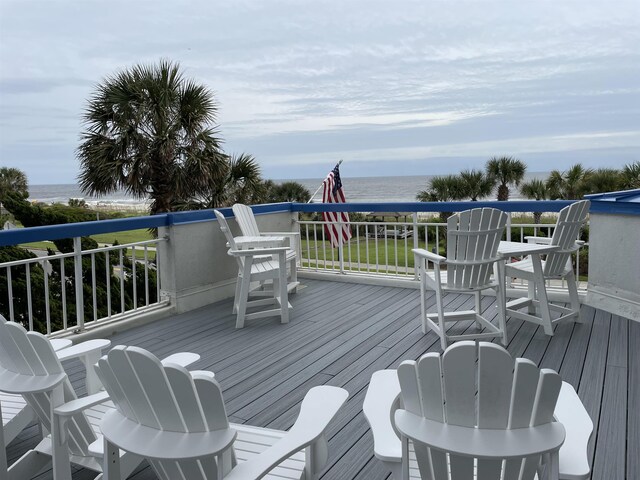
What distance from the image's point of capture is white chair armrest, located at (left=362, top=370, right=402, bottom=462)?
141cm

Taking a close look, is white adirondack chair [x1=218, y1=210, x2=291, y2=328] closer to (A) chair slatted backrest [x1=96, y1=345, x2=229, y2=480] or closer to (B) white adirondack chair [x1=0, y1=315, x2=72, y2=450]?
(B) white adirondack chair [x1=0, y1=315, x2=72, y2=450]

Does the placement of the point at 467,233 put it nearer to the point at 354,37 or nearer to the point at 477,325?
the point at 477,325

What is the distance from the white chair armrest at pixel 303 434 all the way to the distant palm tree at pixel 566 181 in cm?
1822

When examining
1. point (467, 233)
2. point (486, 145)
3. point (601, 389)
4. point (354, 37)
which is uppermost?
point (354, 37)

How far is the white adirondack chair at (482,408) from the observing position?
1222 millimetres

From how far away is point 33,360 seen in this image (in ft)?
6.04

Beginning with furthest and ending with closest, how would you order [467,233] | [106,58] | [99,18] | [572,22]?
[106,58], [99,18], [572,22], [467,233]

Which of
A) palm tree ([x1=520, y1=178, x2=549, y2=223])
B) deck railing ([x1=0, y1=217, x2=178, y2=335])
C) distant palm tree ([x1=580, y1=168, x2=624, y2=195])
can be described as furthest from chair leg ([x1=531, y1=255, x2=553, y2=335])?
palm tree ([x1=520, y1=178, x2=549, y2=223])

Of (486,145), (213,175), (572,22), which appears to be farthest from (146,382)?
(486,145)

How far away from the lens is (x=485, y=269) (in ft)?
13.8

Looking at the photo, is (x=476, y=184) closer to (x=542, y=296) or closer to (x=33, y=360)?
(x=542, y=296)

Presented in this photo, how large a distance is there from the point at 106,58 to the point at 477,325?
122 ft

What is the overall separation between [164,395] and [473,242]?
10.3 feet

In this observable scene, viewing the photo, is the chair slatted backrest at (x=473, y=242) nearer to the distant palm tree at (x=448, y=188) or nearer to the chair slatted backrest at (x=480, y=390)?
the chair slatted backrest at (x=480, y=390)
